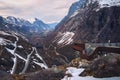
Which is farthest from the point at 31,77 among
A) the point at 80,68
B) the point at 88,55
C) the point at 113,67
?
the point at 88,55

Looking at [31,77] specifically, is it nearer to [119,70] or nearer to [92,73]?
[92,73]

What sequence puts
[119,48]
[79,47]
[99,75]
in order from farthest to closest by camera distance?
1. [79,47]
2. [119,48]
3. [99,75]

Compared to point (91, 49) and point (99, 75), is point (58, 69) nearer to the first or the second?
point (99, 75)

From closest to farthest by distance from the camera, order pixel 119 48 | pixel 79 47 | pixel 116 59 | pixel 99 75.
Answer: pixel 99 75 → pixel 116 59 → pixel 119 48 → pixel 79 47

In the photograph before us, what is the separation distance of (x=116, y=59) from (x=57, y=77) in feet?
20.7

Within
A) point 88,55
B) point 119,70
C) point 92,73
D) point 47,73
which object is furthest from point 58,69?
point 88,55

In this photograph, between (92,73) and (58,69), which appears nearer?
(92,73)

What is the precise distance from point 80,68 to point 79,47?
11893mm

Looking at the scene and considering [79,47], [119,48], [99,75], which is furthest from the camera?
[79,47]

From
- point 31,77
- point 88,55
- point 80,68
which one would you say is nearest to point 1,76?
point 31,77

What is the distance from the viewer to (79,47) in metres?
47.6

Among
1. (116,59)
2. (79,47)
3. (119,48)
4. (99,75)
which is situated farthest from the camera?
(79,47)

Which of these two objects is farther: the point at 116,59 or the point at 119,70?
the point at 116,59

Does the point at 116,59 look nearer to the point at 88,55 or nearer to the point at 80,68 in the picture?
the point at 80,68
